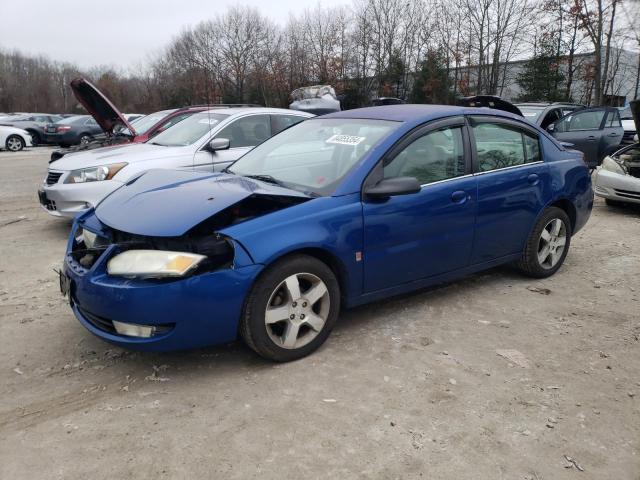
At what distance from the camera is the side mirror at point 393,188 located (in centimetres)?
341

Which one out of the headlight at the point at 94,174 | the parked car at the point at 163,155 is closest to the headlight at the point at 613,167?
the parked car at the point at 163,155

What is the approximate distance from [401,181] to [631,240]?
446 centimetres

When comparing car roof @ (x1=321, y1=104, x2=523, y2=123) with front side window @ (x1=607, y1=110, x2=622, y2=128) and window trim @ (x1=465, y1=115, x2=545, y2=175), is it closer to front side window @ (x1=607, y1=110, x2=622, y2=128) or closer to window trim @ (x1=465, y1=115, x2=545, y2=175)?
window trim @ (x1=465, y1=115, x2=545, y2=175)

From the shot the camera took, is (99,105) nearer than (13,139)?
Yes

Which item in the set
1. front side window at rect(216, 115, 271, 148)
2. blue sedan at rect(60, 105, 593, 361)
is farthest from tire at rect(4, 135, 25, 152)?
blue sedan at rect(60, 105, 593, 361)

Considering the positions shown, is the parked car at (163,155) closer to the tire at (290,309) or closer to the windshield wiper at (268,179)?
the windshield wiper at (268,179)

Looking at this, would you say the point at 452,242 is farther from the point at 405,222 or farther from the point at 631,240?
the point at 631,240

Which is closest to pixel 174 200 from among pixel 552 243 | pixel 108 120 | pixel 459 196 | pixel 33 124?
pixel 459 196

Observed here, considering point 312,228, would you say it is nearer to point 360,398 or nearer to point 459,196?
point 360,398

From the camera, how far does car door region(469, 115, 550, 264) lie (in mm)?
4176

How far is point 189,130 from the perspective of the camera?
7.02m

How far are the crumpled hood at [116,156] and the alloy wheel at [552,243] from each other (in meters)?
4.24


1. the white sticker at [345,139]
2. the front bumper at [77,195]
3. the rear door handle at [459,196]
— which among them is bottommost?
the front bumper at [77,195]

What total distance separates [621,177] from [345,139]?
6012mm
